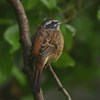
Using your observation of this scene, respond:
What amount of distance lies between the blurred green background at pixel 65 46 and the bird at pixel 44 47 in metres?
0.96

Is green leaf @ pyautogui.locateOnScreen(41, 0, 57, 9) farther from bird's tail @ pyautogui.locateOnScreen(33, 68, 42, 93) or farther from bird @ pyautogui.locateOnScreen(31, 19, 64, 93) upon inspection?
bird's tail @ pyautogui.locateOnScreen(33, 68, 42, 93)

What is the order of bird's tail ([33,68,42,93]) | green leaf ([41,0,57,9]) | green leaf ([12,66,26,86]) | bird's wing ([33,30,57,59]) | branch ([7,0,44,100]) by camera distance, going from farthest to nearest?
green leaf ([12,66,26,86]), green leaf ([41,0,57,9]), bird's wing ([33,30,57,59]), branch ([7,0,44,100]), bird's tail ([33,68,42,93])

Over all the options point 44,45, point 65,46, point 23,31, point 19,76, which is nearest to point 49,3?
point 65,46

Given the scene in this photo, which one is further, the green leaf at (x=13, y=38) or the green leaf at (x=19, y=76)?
the green leaf at (x=19, y=76)

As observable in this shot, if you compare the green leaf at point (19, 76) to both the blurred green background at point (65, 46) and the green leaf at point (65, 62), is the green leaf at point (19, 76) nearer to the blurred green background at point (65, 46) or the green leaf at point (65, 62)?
the blurred green background at point (65, 46)

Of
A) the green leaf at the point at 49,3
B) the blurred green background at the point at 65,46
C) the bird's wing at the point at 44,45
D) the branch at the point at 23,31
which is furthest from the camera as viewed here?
the blurred green background at the point at 65,46

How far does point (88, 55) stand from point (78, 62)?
0.17 metres

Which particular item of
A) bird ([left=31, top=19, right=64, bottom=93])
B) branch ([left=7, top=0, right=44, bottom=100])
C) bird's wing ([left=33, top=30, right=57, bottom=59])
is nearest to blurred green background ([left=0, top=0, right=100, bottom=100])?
bird ([left=31, top=19, right=64, bottom=93])

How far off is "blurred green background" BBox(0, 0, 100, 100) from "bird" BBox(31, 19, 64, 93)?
3.14ft

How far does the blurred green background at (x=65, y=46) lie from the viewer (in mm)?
5516

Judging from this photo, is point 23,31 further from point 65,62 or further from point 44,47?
point 65,62

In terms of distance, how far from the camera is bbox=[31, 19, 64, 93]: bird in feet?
12.5

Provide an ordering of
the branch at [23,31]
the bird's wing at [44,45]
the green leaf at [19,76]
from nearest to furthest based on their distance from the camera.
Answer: the branch at [23,31]
the bird's wing at [44,45]
the green leaf at [19,76]


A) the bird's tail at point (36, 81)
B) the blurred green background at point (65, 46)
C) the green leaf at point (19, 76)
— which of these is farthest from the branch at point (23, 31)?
the green leaf at point (19, 76)
